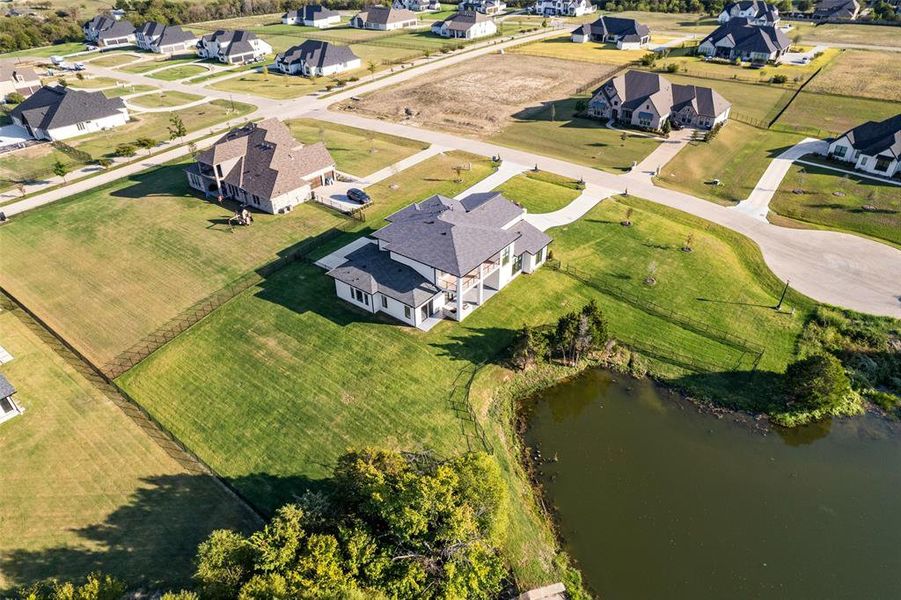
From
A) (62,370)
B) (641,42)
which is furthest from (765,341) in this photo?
(641,42)

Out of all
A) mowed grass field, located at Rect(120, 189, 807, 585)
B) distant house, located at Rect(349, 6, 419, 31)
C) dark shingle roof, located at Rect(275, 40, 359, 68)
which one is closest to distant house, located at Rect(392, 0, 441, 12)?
distant house, located at Rect(349, 6, 419, 31)

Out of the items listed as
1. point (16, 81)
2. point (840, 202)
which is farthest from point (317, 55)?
point (840, 202)

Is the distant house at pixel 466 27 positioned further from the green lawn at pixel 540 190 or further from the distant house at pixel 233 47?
the green lawn at pixel 540 190

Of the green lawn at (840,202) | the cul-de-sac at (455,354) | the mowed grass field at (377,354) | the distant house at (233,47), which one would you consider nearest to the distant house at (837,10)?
the cul-de-sac at (455,354)

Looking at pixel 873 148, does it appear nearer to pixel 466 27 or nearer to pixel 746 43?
pixel 746 43

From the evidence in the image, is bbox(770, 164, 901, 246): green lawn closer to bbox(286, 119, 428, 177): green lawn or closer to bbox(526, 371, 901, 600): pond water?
bbox(526, 371, 901, 600): pond water

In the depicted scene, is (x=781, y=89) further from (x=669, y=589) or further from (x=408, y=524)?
(x=408, y=524)

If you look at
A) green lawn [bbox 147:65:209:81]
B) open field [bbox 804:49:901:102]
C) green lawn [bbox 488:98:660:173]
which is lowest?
green lawn [bbox 488:98:660:173]
